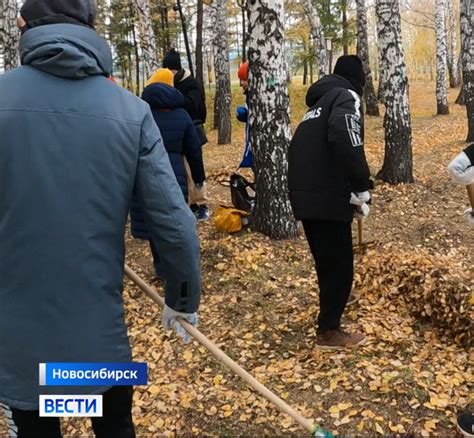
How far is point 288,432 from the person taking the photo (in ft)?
11.1

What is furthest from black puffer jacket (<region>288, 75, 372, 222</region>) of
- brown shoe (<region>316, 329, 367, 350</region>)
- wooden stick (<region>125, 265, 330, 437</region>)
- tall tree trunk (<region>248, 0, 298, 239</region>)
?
tall tree trunk (<region>248, 0, 298, 239</region>)

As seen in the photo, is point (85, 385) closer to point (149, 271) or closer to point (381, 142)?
point (149, 271)

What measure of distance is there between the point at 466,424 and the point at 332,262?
1414mm

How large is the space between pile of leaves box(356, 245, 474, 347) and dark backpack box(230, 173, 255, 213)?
6.24 ft

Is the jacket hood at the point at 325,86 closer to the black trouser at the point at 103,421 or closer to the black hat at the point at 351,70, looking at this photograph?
the black hat at the point at 351,70

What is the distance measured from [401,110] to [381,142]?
15.7ft

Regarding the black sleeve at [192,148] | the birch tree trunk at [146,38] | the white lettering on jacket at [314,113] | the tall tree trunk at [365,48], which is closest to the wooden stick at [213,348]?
the white lettering on jacket at [314,113]

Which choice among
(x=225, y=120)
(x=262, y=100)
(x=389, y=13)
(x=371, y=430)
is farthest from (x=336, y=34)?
(x=371, y=430)

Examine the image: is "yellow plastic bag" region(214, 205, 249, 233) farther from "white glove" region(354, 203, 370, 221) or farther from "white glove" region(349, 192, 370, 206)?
Result: "white glove" region(349, 192, 370, 206)

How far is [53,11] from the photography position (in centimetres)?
208

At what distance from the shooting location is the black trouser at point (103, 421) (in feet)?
7.06

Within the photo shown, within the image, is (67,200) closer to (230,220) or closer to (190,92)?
(230,220)

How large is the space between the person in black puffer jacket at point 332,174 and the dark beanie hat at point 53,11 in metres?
2.05

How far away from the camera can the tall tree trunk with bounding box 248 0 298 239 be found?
595 cm
